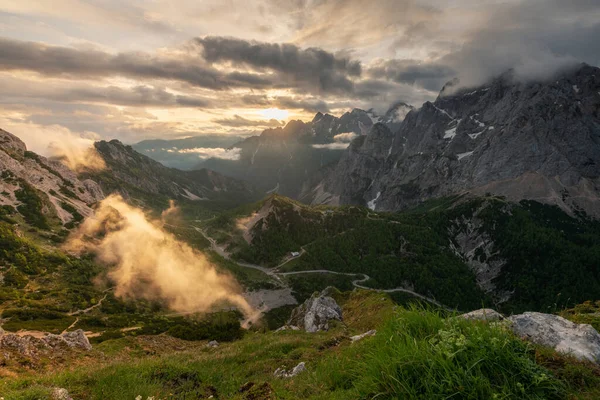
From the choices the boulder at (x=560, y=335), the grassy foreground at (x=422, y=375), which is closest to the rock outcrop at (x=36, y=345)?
the grassy foreground at (x=422, y=375)

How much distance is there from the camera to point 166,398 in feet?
34.7

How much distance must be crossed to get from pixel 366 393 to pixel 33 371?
76.7 ft

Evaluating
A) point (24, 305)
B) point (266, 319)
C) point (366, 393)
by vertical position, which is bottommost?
point (266, 319)

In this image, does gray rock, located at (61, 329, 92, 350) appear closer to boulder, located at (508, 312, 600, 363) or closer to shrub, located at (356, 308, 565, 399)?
shrub, located at (356, 308, 565, 399)

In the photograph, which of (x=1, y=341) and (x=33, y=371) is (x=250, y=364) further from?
(x=1, y=341)

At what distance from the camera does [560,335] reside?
28.5 feet

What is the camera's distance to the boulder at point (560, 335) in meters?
7.85

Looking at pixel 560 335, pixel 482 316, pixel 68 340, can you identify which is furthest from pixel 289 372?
pixel 68 340

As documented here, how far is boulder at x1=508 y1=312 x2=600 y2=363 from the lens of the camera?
7.85m

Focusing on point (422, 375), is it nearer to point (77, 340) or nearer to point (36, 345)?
point (36, 345)

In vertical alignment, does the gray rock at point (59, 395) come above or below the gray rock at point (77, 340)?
above

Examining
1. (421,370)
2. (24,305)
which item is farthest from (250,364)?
(24,305)

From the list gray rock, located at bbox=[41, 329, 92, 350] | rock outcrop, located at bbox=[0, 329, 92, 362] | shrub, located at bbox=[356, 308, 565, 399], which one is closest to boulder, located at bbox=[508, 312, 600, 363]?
shrub, located at bbox=[356, 308, 565, 399]

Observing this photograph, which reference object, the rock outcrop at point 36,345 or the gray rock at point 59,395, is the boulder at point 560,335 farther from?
the rock outcrop at point 36,345
